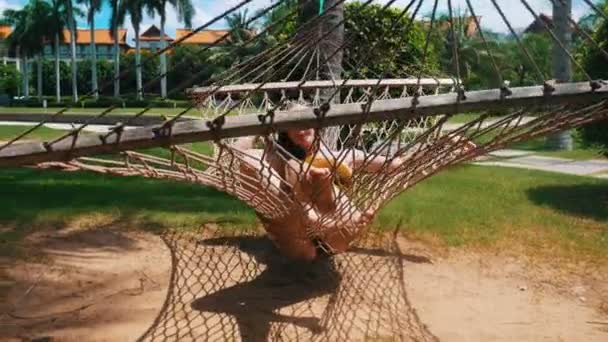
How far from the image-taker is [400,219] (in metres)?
4.90

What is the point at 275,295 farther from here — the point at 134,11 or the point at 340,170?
the point at 134,11

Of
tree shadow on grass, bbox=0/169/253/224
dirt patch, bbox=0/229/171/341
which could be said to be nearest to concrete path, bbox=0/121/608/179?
tree shadow on grass, bbox=0/169/253/224

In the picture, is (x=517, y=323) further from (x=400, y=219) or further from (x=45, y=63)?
(x=45, y=63)

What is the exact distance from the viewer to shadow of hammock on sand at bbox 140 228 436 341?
116 inches

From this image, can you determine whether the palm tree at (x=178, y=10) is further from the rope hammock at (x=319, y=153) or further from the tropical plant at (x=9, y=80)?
the rope hammock at (x=319, y=153)

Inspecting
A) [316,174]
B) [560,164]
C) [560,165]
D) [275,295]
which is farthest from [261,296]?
[560,164]

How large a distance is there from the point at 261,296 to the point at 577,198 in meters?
3.74

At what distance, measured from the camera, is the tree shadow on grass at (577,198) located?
539cm

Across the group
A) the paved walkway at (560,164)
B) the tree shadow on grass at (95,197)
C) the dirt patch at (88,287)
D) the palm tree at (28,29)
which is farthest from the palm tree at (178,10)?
the dirt patch at (88,287)

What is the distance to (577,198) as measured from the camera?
5.99 metres

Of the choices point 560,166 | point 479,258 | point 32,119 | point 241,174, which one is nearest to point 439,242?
point 479,258

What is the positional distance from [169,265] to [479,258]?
1.87 m

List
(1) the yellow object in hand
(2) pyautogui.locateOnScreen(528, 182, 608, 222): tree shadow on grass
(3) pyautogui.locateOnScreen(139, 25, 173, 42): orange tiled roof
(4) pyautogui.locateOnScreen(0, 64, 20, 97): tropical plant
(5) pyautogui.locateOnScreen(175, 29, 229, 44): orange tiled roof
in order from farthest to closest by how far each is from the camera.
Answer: (3) pyautogui.locateOnScreen(139, 25, 173, 42): orange tiled roof, (4) pyautogui.locateOnScreen(0, 64, 20, 97): tropical plant, (2) pyautogui.locateOnScreen(528, 182, 608, 222): tree shadow on grass, (1) the yellow object in hand, (5) pyautogui.locateOnScreen(175, 29, 229, 44): orange tiled roof

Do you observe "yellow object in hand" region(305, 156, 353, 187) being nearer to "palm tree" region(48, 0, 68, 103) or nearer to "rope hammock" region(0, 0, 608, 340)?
"rope hammock" region(0, 0, 608, 340)
